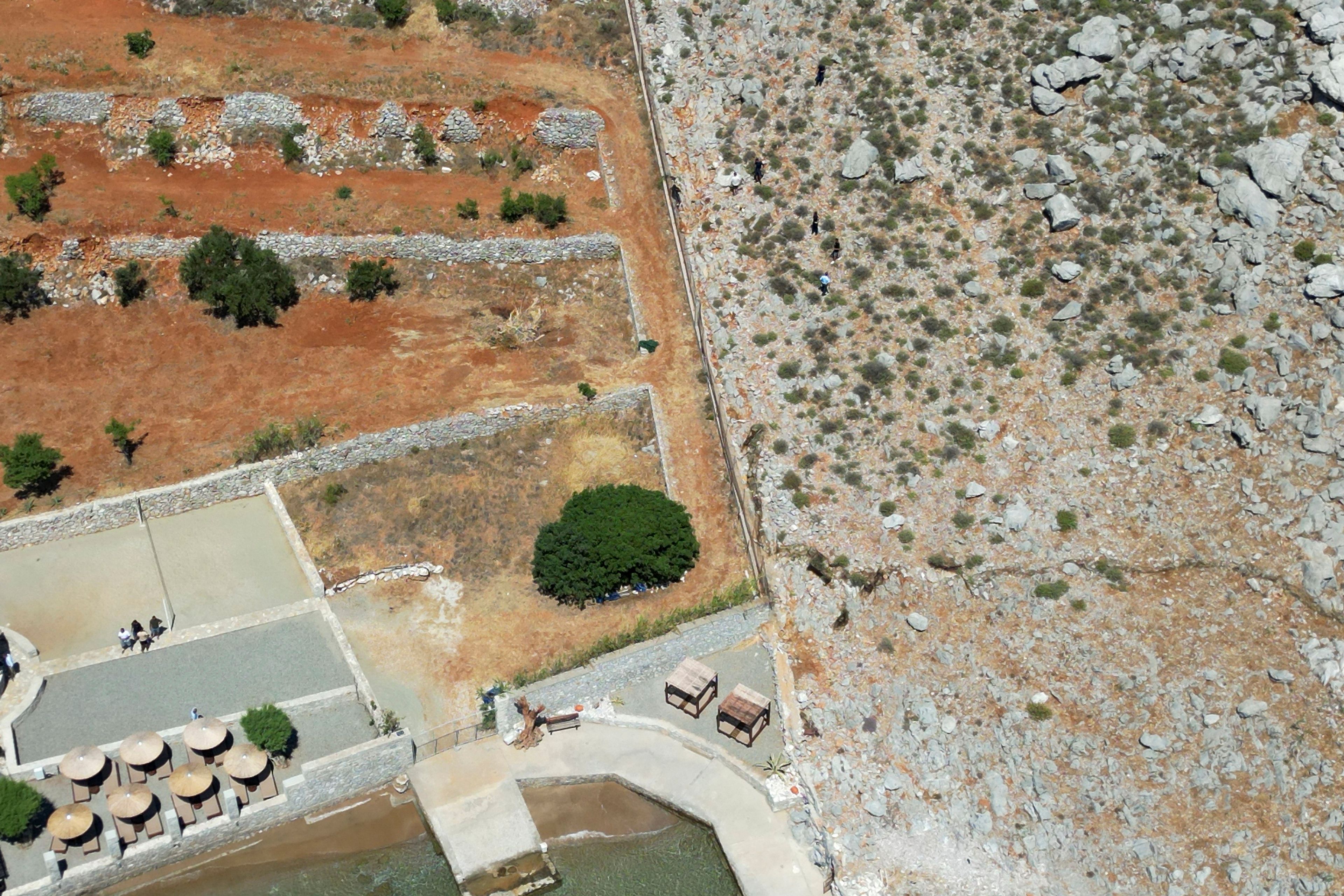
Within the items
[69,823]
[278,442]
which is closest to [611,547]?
[278,442]

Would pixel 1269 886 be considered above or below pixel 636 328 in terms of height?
below

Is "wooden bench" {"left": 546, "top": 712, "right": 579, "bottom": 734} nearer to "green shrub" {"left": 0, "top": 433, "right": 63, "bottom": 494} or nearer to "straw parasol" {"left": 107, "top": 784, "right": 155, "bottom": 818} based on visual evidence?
"straw parasol" {"left": 107, "top": 784, "right": 155, "bottom": 818}

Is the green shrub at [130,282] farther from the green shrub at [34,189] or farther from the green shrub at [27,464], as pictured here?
the green shrub at [27,464]

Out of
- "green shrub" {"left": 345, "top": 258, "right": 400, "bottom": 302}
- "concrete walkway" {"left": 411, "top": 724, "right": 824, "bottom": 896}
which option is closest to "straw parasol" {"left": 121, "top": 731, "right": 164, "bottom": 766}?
"concrete walkway" {"left": 411, "top": 724, "right": 824, "bottom": 896}

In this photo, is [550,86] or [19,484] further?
[550,86]

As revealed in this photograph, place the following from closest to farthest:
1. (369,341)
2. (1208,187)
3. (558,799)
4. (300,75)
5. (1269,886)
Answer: (1269,886) → (558,799) → (1208,187) → (369,341) → (300,75)

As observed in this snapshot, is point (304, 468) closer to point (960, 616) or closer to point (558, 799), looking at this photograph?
point (558, 799)

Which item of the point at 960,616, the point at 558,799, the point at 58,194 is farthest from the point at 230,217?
the point at 960,616
